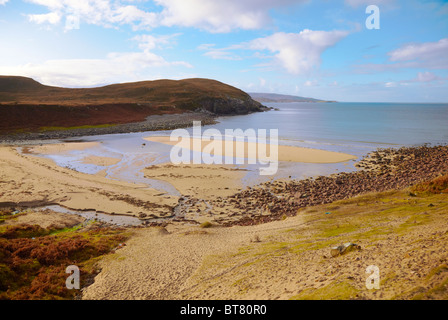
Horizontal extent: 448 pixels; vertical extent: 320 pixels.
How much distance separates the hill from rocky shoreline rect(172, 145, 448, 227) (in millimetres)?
55580

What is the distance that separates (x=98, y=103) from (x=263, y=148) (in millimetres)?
68763

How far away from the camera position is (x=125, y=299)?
8898mm

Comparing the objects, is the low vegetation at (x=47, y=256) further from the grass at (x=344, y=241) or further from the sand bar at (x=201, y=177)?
the sand bar at (x=201, y=177)

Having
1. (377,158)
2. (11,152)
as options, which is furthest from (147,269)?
(11,152)

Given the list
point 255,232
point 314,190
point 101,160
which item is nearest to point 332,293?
point 255,232

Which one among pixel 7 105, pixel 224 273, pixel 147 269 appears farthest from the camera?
pixel 7 105

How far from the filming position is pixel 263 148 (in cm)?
4234

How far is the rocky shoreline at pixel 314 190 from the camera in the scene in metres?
18.7

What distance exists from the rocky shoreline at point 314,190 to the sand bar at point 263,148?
5.57m

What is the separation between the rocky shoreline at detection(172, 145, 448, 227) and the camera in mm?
18656

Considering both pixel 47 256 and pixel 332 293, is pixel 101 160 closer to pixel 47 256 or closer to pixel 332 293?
pixel 47 256

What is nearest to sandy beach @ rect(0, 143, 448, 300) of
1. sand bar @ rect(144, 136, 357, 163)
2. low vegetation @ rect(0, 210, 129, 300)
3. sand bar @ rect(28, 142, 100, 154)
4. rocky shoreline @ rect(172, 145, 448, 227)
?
rocky shoreline @ rect(172, 145, 448, 227)

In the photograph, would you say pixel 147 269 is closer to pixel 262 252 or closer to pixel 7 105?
pixel 262 252
